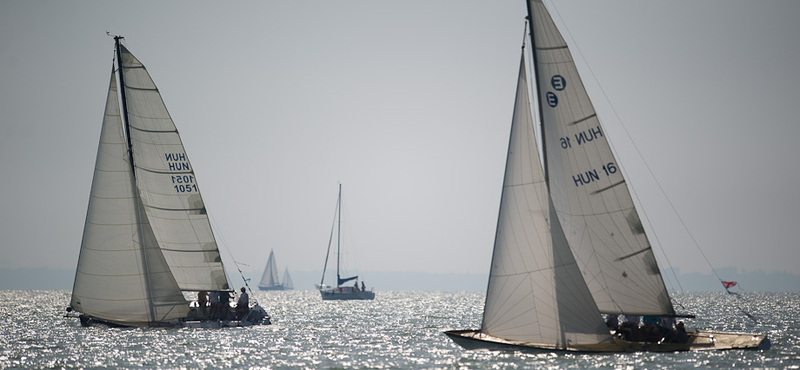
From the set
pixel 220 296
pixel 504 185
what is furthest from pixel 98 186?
pixel 504 185

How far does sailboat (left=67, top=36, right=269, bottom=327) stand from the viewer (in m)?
32.8

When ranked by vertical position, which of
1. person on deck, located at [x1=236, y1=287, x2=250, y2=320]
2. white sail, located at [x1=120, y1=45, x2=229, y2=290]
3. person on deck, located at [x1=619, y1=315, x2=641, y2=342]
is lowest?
person on deck, located at [x1=619, y1=315, x2=641, y2=342]

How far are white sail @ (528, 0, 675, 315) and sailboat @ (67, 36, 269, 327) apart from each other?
17593 millimetres

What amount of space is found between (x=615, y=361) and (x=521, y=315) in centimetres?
373

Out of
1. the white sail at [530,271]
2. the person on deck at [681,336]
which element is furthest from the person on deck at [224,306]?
the person on deck at [681,336]

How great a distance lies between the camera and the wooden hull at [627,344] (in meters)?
22.4

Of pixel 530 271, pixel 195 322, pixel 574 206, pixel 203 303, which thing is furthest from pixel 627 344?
pixel 203 303

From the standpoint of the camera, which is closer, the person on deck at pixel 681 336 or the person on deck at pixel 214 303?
the person on deck at pixel 681 336

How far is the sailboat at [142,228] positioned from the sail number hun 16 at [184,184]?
0.04 metres

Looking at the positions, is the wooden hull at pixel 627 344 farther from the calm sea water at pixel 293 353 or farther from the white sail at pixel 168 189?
the white sail at pixel 168 189

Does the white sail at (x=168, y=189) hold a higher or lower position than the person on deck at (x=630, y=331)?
higher

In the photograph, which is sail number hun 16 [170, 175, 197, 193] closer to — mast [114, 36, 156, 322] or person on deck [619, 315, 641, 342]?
mast [114, 36, 156, 322]

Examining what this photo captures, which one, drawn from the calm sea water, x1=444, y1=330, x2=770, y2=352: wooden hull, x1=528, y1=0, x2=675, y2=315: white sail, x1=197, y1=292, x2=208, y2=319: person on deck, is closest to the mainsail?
x1=197, y1=292, x2=208, y2=319: person on deck

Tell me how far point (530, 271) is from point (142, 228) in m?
17.7
